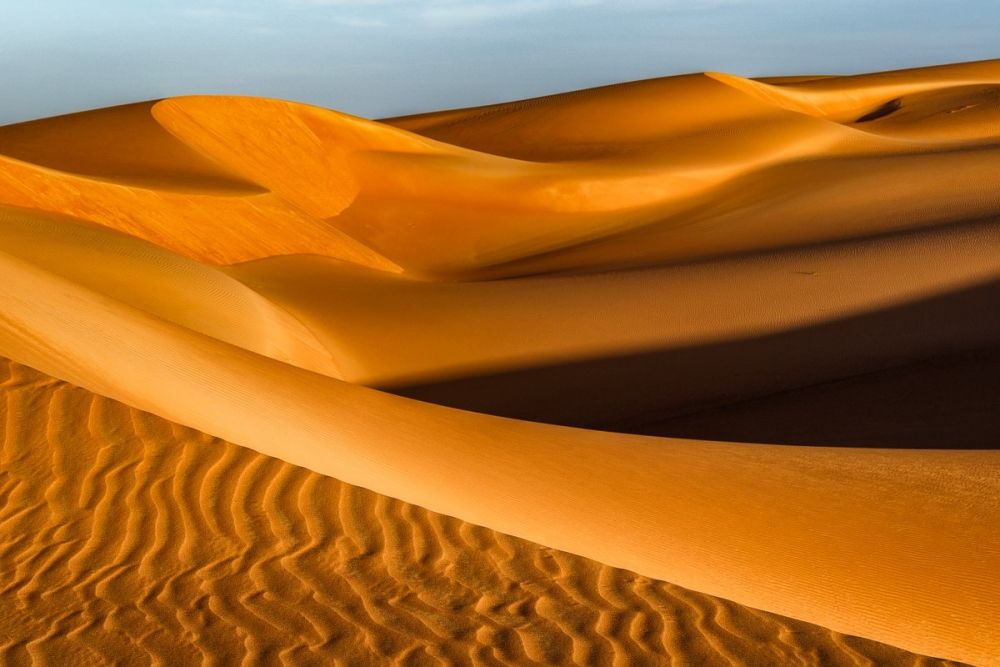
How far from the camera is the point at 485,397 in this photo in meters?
10.1

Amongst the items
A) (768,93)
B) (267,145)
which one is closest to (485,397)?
(267,145)

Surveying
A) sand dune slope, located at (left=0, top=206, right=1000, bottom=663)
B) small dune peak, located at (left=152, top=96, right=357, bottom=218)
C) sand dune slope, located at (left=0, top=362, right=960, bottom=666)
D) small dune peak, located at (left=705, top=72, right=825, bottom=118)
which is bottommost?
sand dune slope, located at (left=0, top=362, right=960, bottom=666)

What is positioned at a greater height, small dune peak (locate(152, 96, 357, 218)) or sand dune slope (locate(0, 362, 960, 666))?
small dune peak (locate(152, 96, 357, 218))

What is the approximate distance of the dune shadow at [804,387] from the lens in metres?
8.82

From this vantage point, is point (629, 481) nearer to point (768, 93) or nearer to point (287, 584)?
point (287, 584)

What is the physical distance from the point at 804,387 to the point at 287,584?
6518 millimetres

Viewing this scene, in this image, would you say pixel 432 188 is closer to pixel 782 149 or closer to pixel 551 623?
pixel 782 149

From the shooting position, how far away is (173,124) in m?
20.0

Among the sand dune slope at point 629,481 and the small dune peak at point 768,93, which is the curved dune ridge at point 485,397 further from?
the small dune peak at point 768,93

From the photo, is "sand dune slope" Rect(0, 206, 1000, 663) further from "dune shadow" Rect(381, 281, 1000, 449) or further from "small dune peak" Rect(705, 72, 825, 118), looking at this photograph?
"small dune peak" Rect(705, 72, 825, 118)

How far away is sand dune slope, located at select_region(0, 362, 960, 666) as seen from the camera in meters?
4.03

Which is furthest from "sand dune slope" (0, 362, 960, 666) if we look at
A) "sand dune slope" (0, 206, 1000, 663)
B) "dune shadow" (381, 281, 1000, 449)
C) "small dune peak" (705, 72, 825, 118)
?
"small dune peak" (705, 72, 825, 118)

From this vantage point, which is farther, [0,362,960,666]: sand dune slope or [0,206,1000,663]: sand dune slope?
[0,206,1000,663]: sand dune slope

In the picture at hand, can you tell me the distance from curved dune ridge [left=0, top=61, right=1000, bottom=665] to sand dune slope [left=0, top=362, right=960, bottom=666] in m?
0.02
